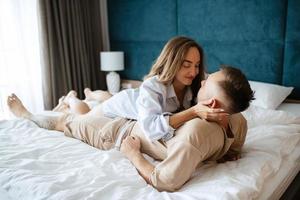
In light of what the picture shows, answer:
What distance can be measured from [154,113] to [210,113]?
29 centimetres

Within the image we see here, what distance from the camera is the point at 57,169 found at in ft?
4.31

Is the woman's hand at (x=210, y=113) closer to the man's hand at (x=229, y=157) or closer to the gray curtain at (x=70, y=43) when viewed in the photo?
the man's hand at (x=229, y=157)

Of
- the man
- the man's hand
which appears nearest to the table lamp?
the man

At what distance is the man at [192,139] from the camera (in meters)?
1.11

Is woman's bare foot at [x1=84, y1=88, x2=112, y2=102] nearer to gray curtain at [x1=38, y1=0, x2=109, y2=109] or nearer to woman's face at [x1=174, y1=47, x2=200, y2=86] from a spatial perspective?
gray curtain at [x1=38, y1=0, x2=109, y2=109]

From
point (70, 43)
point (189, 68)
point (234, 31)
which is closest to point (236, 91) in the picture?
point (189, 68)

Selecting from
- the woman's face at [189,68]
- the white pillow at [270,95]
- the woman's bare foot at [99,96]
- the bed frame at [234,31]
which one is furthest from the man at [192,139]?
the bed frame at [234,31]

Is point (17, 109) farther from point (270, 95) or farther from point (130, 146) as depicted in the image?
point (270, 95)

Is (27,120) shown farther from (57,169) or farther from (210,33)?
(210,33)

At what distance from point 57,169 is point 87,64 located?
8.20ft

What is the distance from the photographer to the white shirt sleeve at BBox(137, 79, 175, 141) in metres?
1.28

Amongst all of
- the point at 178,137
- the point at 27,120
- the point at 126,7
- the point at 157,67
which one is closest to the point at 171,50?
the point at 157,67

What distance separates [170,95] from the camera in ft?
4.96

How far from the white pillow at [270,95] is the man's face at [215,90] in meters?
1.17
